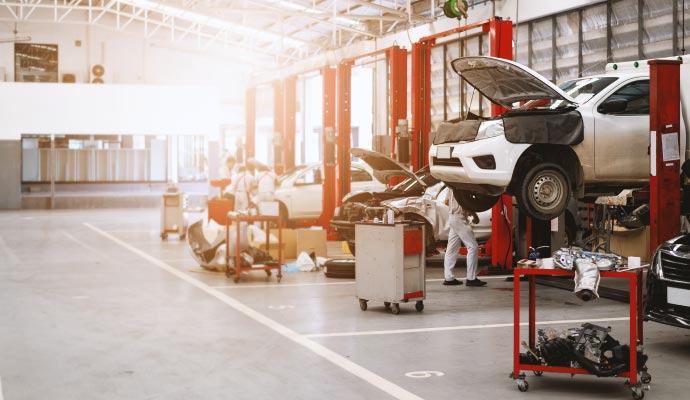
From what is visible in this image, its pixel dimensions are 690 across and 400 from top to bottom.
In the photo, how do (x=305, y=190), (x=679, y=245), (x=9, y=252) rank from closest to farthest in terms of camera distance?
1. (x=679, y=245)
2. (x=9, y=252)
3. (x=305, y=190)

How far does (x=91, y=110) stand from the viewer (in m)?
27.8

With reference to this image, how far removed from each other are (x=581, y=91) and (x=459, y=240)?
2345 mm

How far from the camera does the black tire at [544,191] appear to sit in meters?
8.76

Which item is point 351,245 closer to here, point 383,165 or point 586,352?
point 383,165

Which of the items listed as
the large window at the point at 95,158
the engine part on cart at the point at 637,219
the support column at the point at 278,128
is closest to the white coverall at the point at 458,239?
the engine part on cart at the point at 637,219

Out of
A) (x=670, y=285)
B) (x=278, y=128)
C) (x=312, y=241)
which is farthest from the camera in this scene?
(x=278, y=128)

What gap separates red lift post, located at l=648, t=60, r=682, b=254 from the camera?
7453mm

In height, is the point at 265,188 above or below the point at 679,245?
above

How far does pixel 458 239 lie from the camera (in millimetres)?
10461

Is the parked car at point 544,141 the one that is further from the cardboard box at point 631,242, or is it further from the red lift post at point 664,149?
the cardboard box at point 631,242

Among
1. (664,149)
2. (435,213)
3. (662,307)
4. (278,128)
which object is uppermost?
(278,128)

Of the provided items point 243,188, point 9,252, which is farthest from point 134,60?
point 9,252

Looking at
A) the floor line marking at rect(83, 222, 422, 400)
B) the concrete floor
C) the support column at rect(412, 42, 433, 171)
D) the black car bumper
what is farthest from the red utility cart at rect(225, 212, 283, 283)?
the black car bumper

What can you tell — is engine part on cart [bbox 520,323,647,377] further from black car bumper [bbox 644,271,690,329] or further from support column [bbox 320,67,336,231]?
support column [bbox 320,67,336,231]
